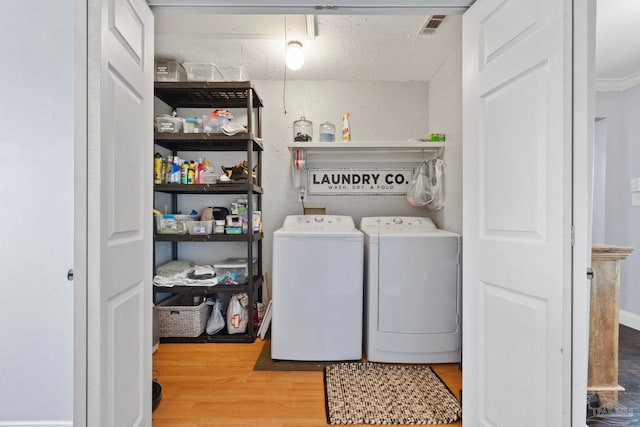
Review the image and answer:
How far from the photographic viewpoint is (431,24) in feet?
7.41

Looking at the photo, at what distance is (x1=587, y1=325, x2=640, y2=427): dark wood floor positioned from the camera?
1.69 meters

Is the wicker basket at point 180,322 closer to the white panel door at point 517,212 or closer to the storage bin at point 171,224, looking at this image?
the storage bin at point 171,224

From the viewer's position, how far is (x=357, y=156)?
3.22 m

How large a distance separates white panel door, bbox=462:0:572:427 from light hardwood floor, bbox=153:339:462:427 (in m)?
0.70

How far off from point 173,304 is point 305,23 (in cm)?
249

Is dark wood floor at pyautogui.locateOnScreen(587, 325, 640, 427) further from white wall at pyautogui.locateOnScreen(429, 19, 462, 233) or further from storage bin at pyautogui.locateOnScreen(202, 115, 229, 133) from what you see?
storage bin at pyautogui.locateOnScreen(202, 115, 229, 133)

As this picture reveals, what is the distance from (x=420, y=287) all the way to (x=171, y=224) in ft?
6.46

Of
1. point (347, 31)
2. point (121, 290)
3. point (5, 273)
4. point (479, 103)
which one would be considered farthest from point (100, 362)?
point (347, 31)

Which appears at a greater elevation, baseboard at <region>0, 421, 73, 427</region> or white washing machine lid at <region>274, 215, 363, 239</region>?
white washing machine lid at <region>274, 215, 363, 239</region>

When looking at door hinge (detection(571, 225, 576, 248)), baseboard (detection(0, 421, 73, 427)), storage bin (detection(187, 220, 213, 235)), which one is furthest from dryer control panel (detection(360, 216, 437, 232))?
baseboard (detection(0, 421, 73, 427))

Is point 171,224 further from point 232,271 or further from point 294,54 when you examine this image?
point 294,54

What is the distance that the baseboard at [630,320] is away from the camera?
2.89 meters

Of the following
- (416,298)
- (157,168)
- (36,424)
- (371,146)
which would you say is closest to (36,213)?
(36,424)

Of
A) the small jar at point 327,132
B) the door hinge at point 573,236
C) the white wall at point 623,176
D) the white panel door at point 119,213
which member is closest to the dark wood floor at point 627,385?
the white wall at point 623,176
